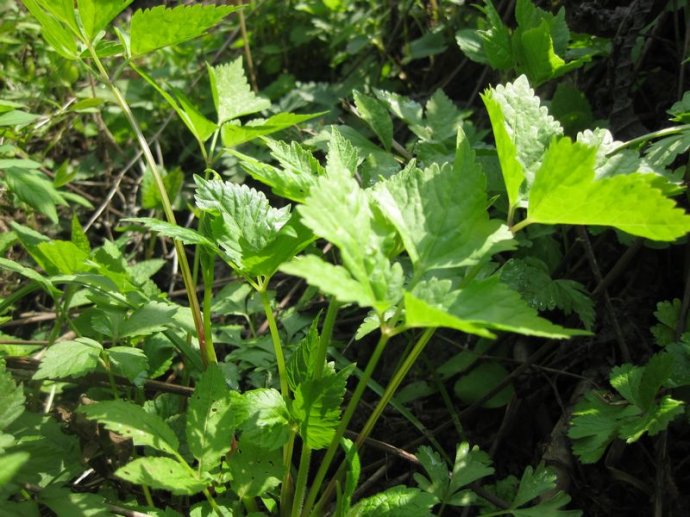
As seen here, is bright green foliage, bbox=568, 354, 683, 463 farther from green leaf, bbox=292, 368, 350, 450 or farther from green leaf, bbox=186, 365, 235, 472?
green leaf, bbox=186, 365, 235, 472

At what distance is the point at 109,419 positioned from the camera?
100cm

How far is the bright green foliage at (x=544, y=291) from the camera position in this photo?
1413 millimetres

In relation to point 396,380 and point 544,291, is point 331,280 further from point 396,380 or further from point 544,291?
point 544,291

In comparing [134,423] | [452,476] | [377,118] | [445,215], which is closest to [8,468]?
[134,423]

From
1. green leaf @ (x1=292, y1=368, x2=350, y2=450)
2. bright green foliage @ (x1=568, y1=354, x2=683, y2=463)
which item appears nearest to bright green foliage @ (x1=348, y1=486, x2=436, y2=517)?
green leaf @ (x1=292, y1=368, x2=350, y2=450)

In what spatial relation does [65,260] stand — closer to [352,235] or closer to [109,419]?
[109,419]

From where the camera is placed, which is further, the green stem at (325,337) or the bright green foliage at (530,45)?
the bright green foliage at (530,45)

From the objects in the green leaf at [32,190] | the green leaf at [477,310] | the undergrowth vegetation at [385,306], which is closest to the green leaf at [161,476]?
the undergrowth vegetation at [385,306]

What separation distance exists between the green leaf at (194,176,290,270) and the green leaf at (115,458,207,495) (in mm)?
345

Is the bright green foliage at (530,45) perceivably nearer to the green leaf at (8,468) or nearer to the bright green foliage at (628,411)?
the bright green foliage at (628,411)

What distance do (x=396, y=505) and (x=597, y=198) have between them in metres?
0.61

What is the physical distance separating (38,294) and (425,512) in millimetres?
1719

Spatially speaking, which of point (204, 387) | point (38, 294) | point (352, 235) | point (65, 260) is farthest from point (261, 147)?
point (352, 235)

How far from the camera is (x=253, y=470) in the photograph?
1096mm
